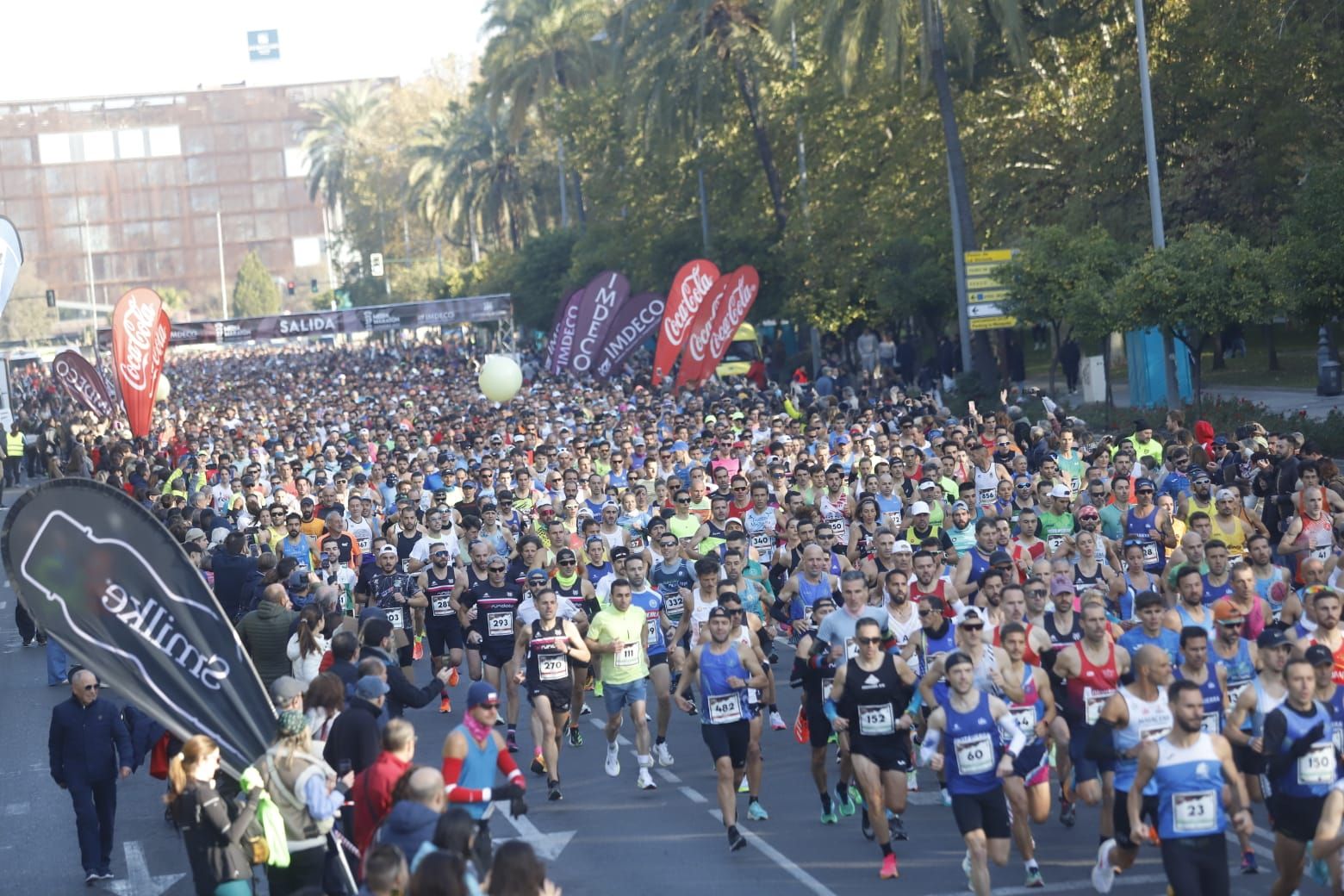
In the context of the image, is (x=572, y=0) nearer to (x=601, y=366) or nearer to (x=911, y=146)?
(x=911, y=146)

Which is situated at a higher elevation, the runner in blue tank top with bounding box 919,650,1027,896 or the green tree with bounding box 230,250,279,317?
the green tree with bounding box 230,250,279,317

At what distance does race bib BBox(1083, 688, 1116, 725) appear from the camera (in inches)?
406

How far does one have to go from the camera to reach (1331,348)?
33094 millimetres

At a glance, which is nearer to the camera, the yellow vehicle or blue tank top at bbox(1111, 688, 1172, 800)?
blue tank top at bbox(1111, 688, 1172, 800)

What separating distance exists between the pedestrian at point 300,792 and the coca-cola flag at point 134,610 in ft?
0.37

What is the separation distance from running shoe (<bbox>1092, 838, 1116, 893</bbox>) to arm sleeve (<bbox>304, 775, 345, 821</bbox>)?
3.85m

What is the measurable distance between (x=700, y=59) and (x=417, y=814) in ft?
134

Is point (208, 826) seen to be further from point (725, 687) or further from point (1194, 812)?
point (1194, 812)

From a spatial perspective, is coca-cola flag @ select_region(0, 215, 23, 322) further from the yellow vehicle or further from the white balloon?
the yellow vehicle

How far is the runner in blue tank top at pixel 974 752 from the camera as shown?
953cm

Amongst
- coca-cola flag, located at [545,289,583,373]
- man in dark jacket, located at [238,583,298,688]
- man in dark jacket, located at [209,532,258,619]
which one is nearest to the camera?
man in dark jacket, located at [238,583,298,688]

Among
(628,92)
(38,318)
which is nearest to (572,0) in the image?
(628,92)

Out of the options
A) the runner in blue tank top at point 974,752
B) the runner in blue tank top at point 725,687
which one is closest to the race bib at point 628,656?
the runner in blue tank top at point 725,687

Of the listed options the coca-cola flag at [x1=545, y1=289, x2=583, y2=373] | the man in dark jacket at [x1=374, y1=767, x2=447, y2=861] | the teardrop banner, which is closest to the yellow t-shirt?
the man in dark jacket at [x1=374, y1=767, x2=447, y2=861]
